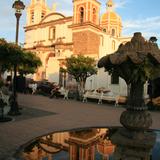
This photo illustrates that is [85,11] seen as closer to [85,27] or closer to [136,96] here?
[85,27]

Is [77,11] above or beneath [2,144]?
above

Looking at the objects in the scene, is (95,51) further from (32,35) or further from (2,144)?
(2,144)

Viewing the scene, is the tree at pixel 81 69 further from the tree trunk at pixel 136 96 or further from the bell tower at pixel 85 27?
the tree trunk at pixel 136 96

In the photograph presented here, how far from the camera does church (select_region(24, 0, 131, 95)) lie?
128ft

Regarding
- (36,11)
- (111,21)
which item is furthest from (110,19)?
(36,11)

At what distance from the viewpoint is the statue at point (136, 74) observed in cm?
545

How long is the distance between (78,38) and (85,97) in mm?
18960

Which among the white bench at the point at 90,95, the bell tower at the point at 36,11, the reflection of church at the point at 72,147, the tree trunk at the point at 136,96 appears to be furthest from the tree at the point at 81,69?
the bell tower at the point at 36,11

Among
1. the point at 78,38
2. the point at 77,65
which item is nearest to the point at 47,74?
the point at 78,38

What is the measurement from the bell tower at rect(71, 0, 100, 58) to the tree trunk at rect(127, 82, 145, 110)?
107 ft

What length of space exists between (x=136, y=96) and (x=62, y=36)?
38.5 meters

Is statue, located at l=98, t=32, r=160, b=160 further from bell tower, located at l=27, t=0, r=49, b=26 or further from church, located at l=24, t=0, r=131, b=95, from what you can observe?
bell tower, located at l=27, t=0, r=49, b=26

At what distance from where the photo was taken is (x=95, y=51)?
1559 inches

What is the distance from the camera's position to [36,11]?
5053cm
